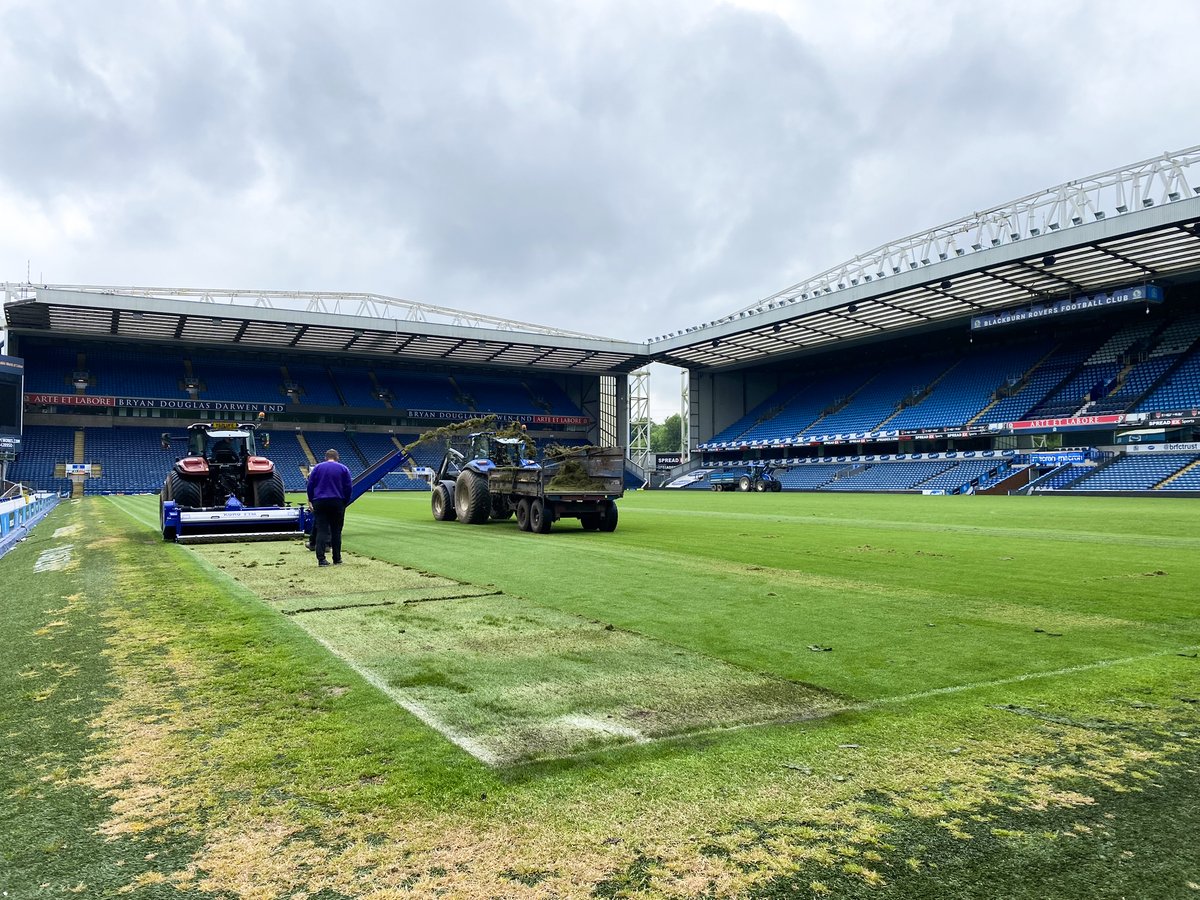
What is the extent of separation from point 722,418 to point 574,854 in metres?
62.8

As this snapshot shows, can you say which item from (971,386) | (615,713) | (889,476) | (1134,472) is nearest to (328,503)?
(615,713)

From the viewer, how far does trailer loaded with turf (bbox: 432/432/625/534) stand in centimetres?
1539

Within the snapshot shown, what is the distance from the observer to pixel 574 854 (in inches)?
104

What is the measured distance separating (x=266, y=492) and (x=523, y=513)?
499cm

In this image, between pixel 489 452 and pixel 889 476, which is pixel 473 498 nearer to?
pixel 489 452

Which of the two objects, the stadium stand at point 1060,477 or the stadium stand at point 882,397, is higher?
the stadium stand at point 882,397

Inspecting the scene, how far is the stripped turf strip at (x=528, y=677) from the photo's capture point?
12.6 feet

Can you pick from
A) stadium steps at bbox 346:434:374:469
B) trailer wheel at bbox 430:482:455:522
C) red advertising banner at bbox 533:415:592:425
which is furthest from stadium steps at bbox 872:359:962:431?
trailer wheel at bbox 430:482:455:522

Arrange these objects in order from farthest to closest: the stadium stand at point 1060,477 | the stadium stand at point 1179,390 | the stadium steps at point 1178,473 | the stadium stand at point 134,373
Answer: the stadium stand at point 134,373 → the stadium stand at point 1060,477 → the stadium stand at point 1179,390 → the stadium steps at point 1178,473

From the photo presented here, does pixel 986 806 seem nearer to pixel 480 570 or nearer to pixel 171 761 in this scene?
pixel 171 761

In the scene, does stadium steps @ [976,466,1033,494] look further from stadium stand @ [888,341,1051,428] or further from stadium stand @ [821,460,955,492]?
stadium stand @ [888,341,1051,428]

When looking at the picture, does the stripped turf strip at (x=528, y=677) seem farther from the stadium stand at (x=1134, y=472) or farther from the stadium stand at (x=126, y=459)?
the stadium stand at (x=126, y=459)

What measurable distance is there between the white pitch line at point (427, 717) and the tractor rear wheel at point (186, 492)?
11.5 metres

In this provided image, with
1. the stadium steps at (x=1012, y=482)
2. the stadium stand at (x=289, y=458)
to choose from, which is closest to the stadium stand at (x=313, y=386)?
the stadium stand at (x=289, y=458)
